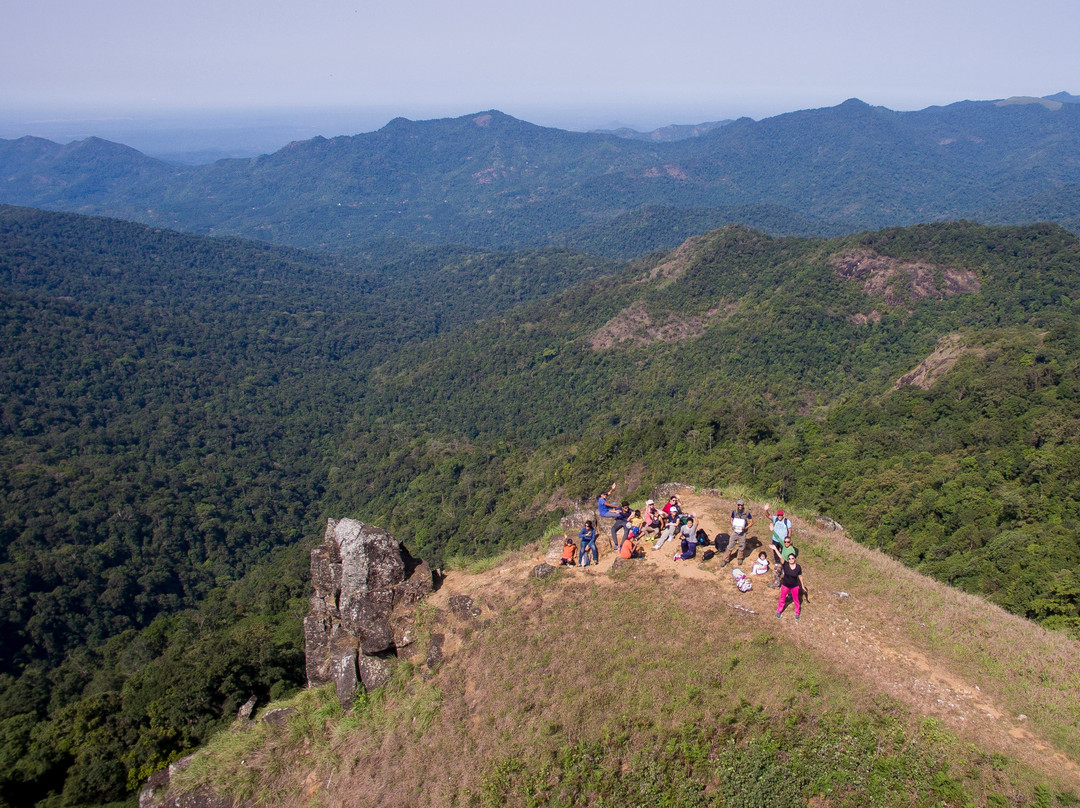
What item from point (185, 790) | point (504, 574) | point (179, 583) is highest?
point (504, 574)

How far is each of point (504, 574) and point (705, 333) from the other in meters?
98.6

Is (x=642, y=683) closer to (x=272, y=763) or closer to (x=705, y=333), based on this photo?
(x=272, y=763)

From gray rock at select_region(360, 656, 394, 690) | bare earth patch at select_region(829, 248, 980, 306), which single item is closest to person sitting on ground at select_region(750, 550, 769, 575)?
gray rock at select_region(360, 656, 394, 690)

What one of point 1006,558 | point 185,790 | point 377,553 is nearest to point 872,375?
point 1006,558

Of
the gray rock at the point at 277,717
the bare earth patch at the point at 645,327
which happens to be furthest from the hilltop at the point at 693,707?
the bare earth patch at the point at 645,327

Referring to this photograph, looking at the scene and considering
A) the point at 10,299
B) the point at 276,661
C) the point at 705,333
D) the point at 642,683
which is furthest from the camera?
the point at 10,299

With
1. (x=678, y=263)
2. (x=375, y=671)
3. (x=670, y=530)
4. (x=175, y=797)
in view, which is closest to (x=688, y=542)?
(x=670, y=530)

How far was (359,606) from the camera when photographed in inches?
771

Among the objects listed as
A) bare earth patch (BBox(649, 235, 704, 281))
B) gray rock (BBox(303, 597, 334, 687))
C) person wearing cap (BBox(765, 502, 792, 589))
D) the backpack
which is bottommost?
gray rock (BBox(303, 597, 334, 687))

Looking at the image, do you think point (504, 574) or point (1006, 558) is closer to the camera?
point (504, 574)

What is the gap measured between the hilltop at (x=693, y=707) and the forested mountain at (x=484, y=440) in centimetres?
687

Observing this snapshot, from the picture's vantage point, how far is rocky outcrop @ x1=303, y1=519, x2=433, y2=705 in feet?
60.2

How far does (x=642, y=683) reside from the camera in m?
15.0

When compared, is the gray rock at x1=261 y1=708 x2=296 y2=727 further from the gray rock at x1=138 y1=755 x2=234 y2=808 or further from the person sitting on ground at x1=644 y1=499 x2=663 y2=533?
→ the person sitting on ground at x1=644 y1=499 x2=663 y2=533
